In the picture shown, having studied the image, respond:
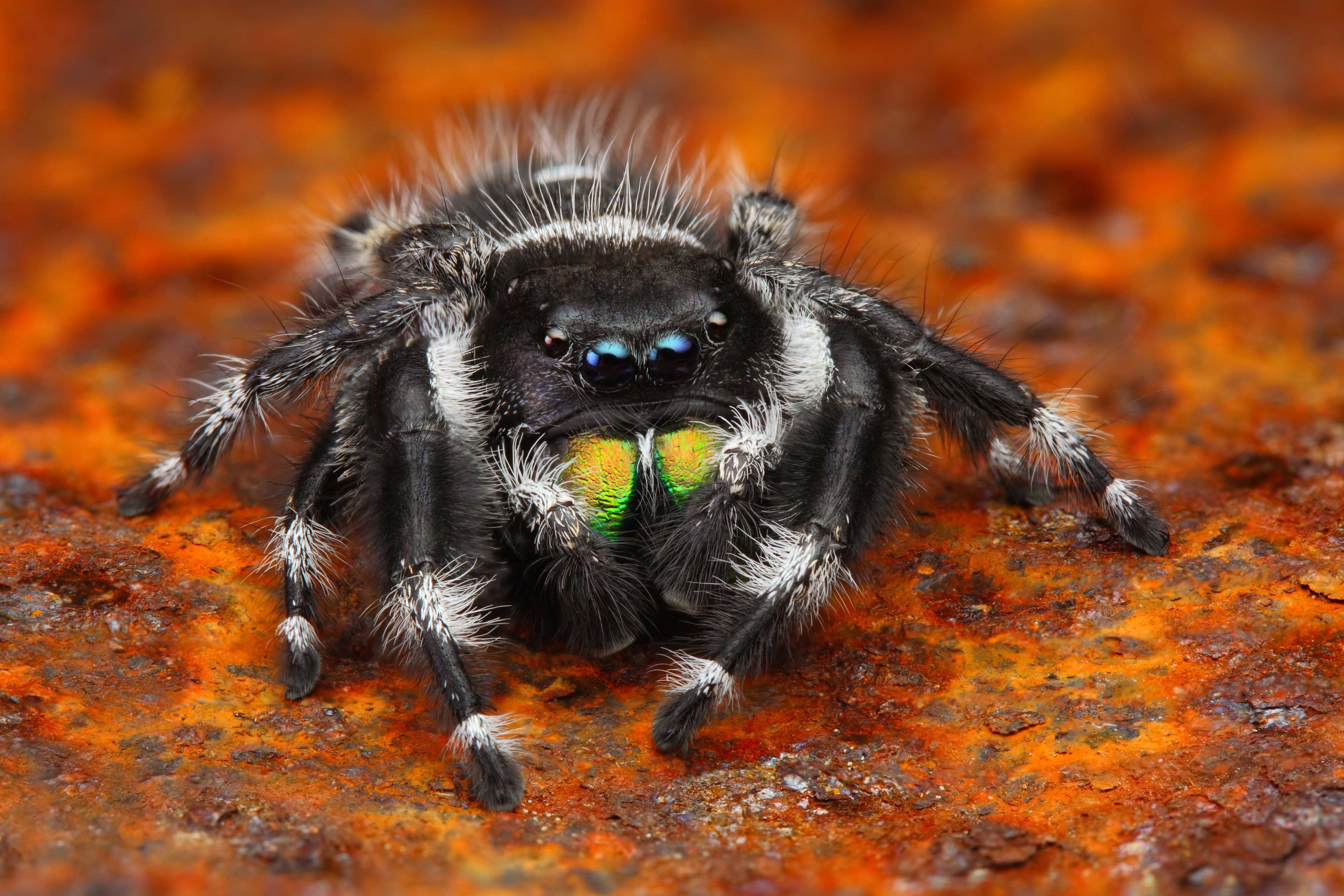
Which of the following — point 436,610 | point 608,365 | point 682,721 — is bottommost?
point 682,721

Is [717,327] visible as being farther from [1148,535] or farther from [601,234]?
[1148,535]

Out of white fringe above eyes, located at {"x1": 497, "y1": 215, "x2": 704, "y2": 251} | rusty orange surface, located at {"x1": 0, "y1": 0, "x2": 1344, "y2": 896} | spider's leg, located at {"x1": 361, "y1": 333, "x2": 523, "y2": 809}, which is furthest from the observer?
white fringe above eyes, located at {"x1": 497, "y1": 215, "x2": 704, "y2": 251}

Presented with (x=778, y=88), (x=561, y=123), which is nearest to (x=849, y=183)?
(x=778, y=88)

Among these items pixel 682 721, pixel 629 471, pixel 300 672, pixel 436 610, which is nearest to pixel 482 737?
pixel 436 610

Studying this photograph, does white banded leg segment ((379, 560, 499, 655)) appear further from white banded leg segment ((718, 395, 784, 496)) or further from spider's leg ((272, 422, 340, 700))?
white banded leg segment ((718, 395, 784, 496))

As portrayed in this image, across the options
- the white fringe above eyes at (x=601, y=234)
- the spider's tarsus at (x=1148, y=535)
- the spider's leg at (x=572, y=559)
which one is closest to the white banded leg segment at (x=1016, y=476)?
the spider's tarsus at (x=1148, y=535)

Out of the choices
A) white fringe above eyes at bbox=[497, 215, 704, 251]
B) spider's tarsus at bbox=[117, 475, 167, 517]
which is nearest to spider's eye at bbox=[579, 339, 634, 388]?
white fringe above eyes at bbox=[497, 215, 704, 251]
